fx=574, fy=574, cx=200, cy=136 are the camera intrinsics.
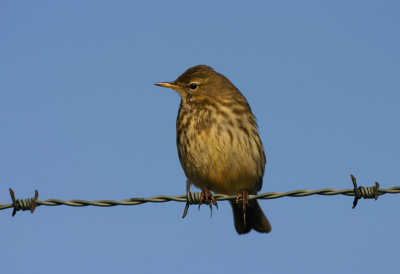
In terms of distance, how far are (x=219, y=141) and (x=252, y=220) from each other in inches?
73.6

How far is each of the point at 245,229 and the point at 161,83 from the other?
2656mm

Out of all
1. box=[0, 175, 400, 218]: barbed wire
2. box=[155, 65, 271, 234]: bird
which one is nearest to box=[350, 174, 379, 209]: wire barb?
box=[0, 175, 400, 218]: barbed wire

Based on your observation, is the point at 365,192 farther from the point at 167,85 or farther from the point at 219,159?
the point at 167,85

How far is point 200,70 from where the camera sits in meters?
9.05

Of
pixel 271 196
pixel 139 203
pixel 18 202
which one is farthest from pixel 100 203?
pixel 271 196

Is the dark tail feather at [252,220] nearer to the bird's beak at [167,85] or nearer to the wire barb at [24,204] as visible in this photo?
the bird's beak at [167,85]

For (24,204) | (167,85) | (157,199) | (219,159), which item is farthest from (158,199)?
(167,85)

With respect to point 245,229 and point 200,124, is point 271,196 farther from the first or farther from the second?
point 245,229

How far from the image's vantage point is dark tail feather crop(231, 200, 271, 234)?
29.4 ft

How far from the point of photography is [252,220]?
29.6ft

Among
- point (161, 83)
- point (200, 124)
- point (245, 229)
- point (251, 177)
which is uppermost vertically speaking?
point (161, 83)

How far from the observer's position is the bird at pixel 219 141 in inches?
305

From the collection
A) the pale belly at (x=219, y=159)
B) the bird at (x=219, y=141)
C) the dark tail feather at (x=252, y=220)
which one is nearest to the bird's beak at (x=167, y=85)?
the bird at (x=219, y=141)

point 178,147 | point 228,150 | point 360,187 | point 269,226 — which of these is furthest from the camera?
point 269,226
